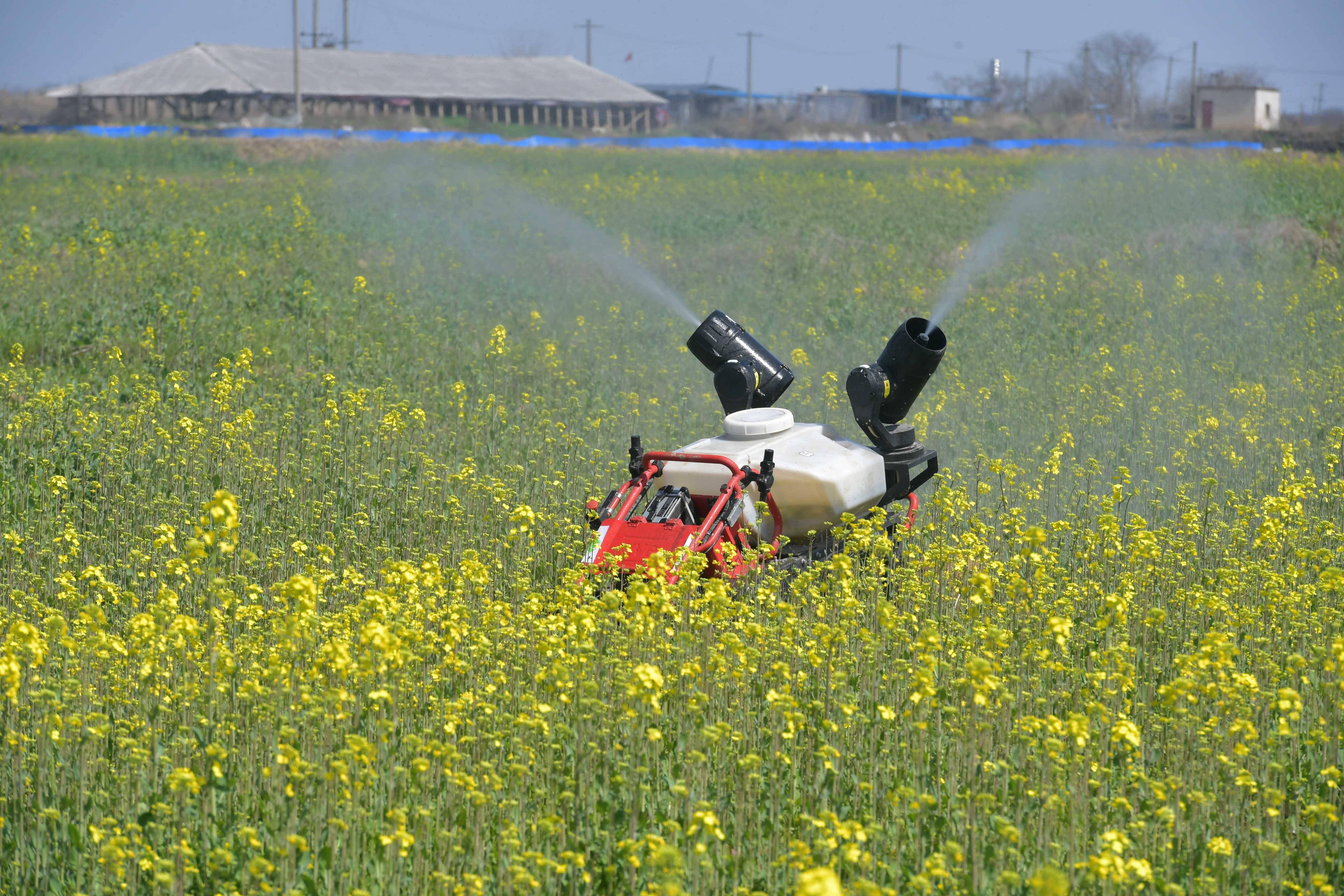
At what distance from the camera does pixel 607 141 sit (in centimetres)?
5297

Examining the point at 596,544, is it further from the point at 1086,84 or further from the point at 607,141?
the point at 1086,84

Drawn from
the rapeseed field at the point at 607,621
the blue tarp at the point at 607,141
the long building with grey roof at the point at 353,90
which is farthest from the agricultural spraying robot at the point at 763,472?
the long building with grey roof at the point at 353,90

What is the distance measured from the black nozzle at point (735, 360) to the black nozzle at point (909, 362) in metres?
0.65

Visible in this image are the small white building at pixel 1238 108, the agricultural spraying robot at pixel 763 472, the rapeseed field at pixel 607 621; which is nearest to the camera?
the rapeseed field at pixel 607 621

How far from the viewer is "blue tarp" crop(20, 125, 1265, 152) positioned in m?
44.1

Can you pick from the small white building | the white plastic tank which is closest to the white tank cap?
the white plastic tank

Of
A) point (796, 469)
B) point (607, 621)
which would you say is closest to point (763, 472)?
point (796, 469)

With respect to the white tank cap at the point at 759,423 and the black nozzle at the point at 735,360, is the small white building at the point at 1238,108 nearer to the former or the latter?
the black nozzle at the point at 735,360

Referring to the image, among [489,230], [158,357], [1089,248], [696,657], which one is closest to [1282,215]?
[1089,248]

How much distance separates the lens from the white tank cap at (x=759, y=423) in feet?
23.9

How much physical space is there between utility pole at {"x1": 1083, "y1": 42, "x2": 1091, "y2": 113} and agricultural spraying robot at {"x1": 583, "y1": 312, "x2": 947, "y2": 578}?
7992 cm

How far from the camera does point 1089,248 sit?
20.6 metres

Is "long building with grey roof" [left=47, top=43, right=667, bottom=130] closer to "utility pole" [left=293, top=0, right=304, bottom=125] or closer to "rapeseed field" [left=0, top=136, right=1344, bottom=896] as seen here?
"utility pole" [left=293, top=0, right=304, bottom=125]

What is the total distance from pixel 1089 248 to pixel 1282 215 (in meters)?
4.65
